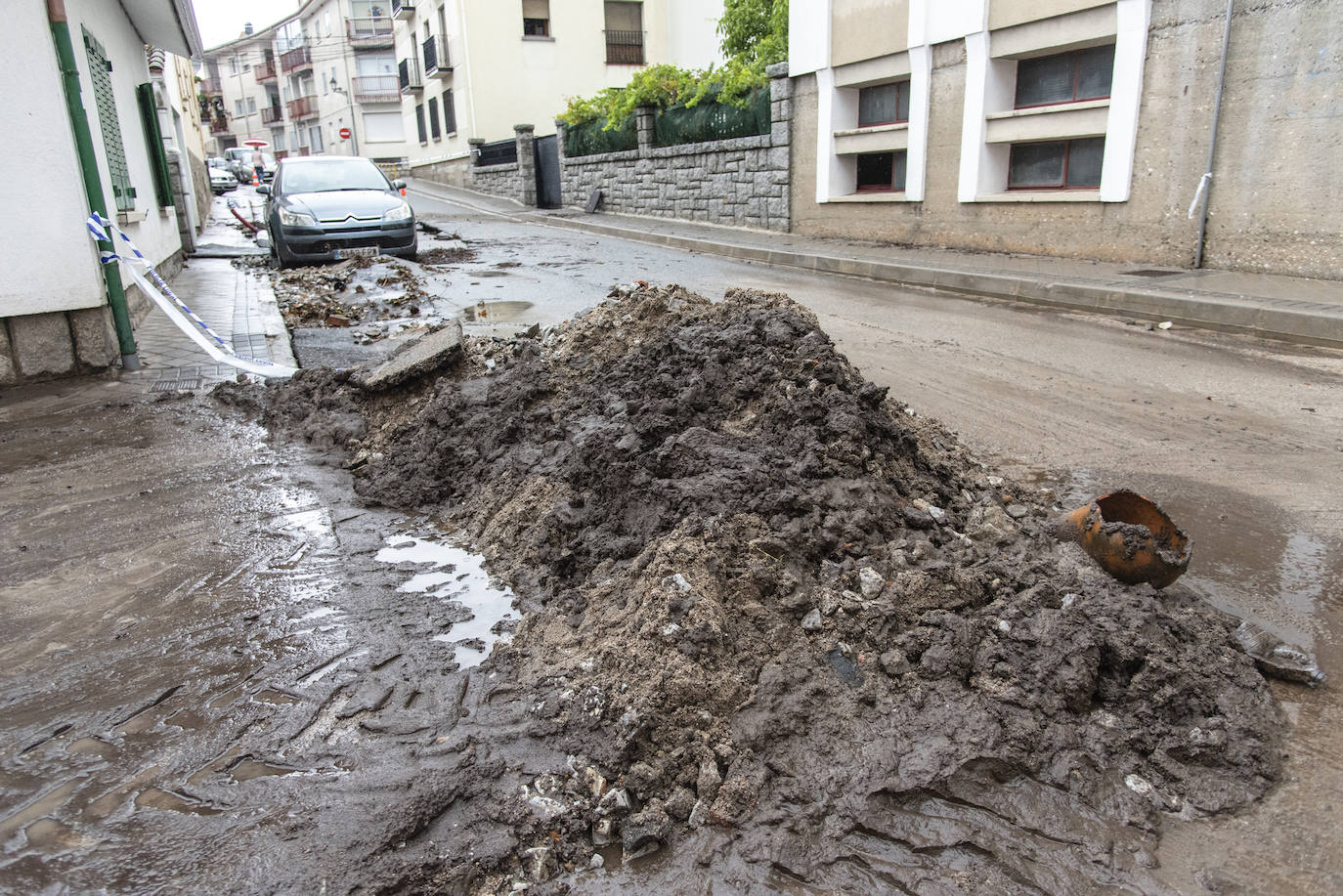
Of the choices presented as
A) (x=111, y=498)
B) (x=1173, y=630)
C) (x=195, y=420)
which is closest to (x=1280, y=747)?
(x=1173, y=630)

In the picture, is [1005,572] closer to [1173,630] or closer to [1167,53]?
[1173,630]

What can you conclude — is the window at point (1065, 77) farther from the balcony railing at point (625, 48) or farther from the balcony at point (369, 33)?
the balcony at point (369, 33)

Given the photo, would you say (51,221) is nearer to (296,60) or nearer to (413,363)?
(413,363)

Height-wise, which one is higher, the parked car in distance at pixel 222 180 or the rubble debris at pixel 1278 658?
the parked car in distance at pixel 222 180

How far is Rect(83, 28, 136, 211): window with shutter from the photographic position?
840cm

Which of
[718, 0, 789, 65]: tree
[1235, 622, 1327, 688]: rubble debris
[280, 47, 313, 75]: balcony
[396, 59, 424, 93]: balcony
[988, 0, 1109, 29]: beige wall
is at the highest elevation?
[280, 47, 313, 75]: balcony

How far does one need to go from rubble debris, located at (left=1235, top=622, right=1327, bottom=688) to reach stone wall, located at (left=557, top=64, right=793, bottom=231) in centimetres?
1482

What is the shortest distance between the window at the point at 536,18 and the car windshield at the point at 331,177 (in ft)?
74.5

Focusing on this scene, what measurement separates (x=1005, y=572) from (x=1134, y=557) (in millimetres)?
491

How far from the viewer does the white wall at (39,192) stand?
6.12 m

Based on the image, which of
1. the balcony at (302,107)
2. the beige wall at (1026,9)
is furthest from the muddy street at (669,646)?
the balcony at (302,107)

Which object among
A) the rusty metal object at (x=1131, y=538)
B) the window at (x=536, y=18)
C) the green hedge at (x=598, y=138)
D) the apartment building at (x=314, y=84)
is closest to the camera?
the rusty metal object at (x=1131, y=538)

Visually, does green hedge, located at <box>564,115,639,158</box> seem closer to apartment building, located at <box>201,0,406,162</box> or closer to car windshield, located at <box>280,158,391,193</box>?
car windshield, located at <box>280,158,391,193</box>

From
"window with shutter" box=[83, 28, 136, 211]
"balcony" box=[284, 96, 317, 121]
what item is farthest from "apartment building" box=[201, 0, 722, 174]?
"window with shutter" box=[83, 28, 136, 211]
